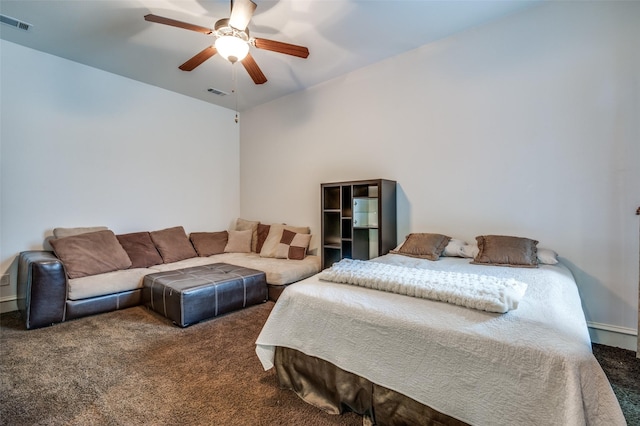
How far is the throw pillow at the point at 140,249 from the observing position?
147 inches

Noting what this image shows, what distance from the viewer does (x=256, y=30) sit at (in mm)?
2922

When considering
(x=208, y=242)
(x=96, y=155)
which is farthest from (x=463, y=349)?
(x=96, y=155)

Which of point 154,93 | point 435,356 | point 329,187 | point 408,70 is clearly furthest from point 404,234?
point 154,93

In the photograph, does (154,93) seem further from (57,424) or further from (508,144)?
(508,144)

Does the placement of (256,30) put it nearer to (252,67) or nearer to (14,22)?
(252,67)

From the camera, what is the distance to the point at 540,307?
1425 millimetres

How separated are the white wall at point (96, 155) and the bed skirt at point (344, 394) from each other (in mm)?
3455

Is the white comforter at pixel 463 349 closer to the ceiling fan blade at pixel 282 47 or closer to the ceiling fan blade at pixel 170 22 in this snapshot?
the ceiling fan blade at pixel 282 47

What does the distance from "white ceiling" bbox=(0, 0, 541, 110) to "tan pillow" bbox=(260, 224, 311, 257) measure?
2.13 metres

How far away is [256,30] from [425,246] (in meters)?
2.73

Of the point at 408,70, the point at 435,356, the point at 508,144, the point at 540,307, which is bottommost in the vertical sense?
the point at 435,356

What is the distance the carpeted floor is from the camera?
1589 mm

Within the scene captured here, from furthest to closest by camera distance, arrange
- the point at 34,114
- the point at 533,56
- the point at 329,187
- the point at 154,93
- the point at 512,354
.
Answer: the point at 154,93 → the point at 329,187 → the point at 34,114 → the point at 533,56 → the point at 512,354

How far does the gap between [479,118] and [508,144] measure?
0.39 meters
